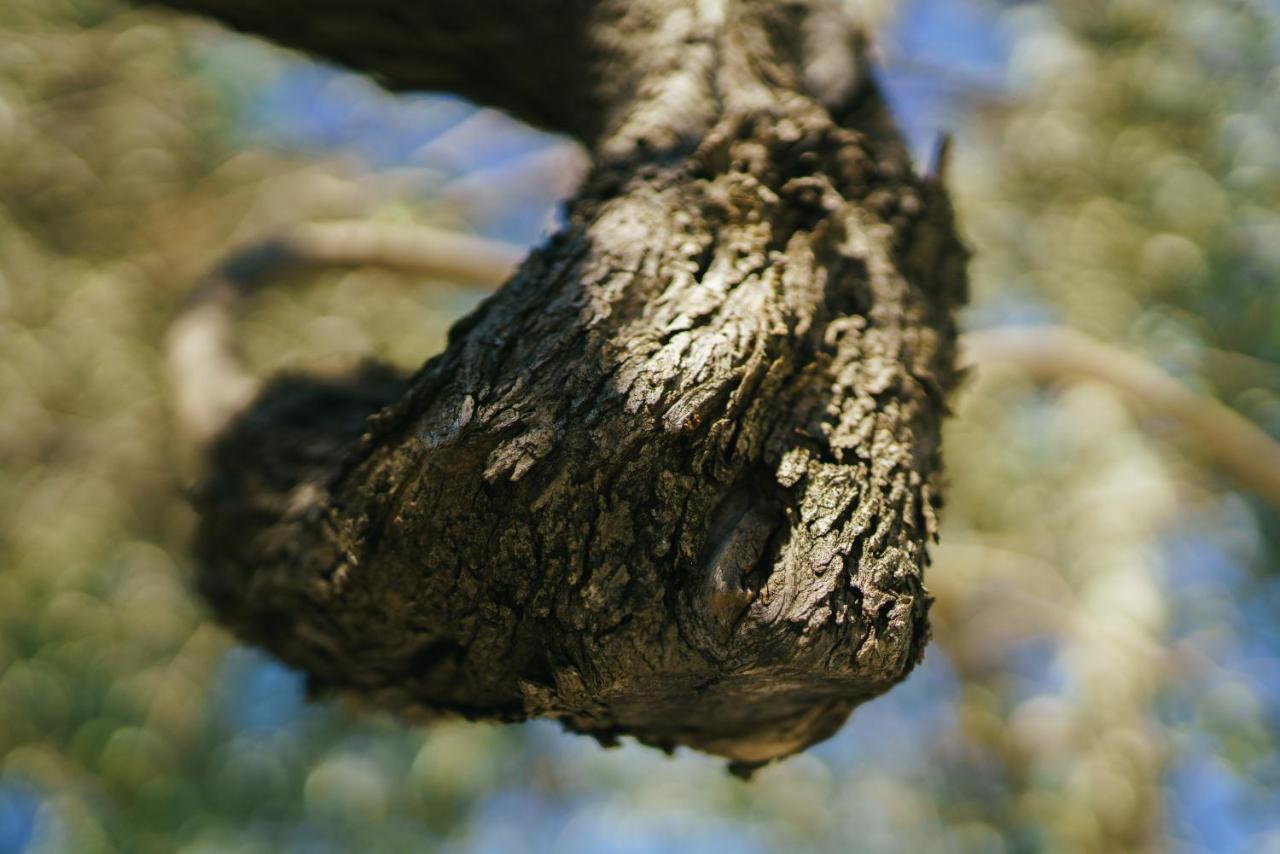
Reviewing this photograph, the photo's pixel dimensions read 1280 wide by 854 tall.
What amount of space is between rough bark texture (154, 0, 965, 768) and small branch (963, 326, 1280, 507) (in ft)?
8.02

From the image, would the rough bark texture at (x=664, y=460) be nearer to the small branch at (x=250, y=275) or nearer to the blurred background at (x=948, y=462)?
the small branch at (x=250, y=275)

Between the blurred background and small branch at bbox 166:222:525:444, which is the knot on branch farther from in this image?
the blurred background

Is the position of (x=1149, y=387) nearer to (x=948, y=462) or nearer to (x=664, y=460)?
(x=948, y=462)

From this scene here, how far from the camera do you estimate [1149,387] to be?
162 inches

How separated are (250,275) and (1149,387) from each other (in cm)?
328

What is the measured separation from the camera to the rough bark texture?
3.66ft

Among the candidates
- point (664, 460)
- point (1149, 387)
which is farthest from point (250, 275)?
point (1149, 387)

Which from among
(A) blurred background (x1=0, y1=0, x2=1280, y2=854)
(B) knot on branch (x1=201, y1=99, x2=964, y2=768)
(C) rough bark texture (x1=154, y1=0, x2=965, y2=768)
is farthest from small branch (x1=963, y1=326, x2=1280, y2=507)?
(B) knot on branch (x1=201, y1=99, x2=964, y2=768)

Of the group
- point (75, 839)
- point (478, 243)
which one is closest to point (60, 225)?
point (478, 243)

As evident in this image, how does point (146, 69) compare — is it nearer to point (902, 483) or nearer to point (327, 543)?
point (327, 543)

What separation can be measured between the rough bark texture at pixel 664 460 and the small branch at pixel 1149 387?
96.2 inches

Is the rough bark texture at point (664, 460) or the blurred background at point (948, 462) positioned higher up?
the rough bark texture at point (664, 460)

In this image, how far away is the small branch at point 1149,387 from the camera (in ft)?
13.1

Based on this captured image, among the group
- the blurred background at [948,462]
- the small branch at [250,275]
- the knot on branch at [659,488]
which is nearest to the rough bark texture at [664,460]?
the knot on branch at [659,488]
